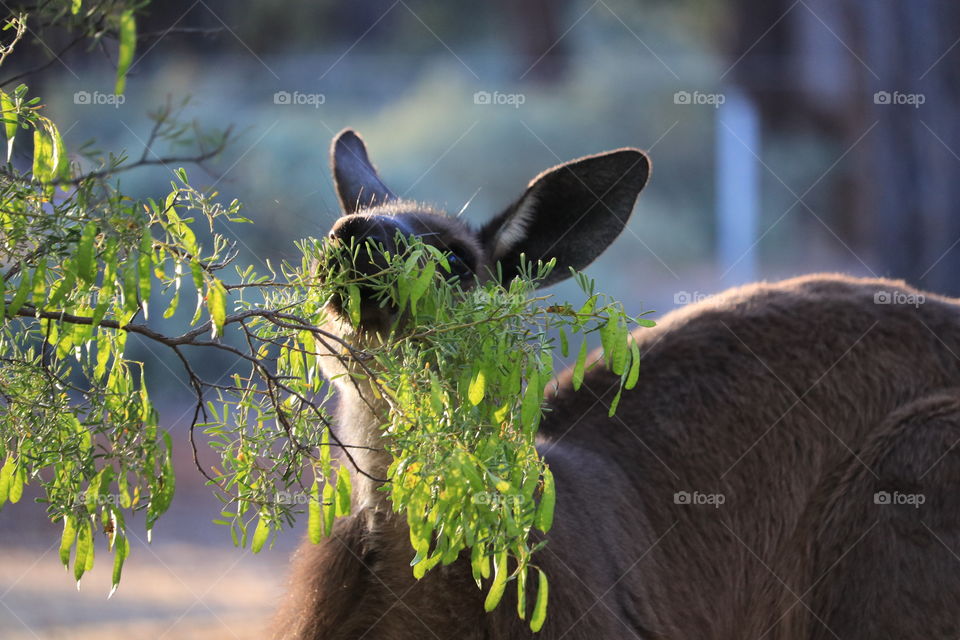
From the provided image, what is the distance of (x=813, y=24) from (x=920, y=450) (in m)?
14.9

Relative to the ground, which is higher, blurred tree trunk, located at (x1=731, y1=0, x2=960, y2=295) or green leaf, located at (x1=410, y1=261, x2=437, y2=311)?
blurred tree trunk, located at (x1=731, y1=0, x2=960, y2=295)

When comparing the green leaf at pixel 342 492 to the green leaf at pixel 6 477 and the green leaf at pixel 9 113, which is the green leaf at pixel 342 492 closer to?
the green leaf at pixel 6 477

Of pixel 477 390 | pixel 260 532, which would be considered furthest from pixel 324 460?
pixel 477 390

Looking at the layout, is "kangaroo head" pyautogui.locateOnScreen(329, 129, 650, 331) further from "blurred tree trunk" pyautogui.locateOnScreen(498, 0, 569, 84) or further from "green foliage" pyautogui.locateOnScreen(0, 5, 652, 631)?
"blurred tree trunk" pyautogui.locateOnScreen(498, 0, 569, 84)

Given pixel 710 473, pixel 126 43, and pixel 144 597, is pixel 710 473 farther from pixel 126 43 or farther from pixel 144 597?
pixel 144 597

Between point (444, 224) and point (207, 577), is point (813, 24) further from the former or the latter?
point (444, 224)

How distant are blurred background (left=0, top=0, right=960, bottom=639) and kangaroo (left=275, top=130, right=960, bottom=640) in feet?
4.65

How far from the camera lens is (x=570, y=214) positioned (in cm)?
397

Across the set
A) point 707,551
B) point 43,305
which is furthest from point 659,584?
point 43,305

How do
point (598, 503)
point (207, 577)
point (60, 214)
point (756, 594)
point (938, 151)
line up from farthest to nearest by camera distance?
point (938, 151), point (207, 577), point (756, 594), point (598, 503), point (60, 214)

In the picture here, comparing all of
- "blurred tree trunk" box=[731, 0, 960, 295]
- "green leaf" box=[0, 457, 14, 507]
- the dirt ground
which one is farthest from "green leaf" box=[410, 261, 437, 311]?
"blurred tree trunk" box=[731, 0, 960, 295]

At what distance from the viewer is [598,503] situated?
4.21m

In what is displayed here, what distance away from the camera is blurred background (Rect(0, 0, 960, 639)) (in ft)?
31.2

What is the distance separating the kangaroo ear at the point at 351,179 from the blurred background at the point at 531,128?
7.28ft
